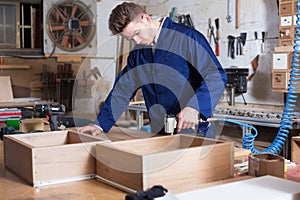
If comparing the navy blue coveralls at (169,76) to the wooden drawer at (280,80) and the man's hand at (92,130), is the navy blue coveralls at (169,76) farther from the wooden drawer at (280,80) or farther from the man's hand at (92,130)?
the wooden drawer at (280,80)

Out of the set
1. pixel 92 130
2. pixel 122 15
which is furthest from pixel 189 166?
pixel 122 15

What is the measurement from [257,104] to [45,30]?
2.89 metres

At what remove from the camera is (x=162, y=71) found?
2.33 meters

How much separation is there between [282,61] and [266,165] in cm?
267

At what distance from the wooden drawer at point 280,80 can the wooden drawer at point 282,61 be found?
59 mm

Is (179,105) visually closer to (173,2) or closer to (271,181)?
(271,181)

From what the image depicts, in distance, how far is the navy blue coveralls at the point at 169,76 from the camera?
2.15 m

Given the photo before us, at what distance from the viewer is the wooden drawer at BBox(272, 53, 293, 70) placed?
383cm

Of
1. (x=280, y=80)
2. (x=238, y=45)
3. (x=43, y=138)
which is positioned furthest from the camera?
(x=238, y=45)

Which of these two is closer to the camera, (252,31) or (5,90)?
(252,31)

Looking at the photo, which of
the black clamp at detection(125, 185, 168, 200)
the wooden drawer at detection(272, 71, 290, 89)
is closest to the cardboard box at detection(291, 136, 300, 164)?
the wooden drawer at detection(272, 71, 290, 89)

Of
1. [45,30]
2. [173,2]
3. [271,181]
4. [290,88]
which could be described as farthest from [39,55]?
[271,181]

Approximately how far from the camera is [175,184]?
51.4 inches

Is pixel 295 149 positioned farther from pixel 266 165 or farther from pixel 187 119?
pixel 266 165
